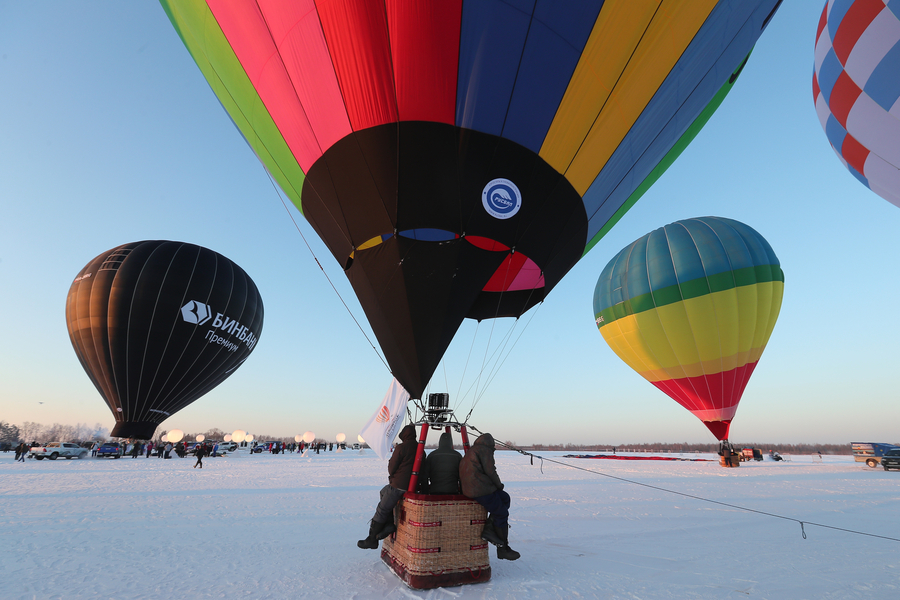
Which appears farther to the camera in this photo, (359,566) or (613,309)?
(613,309)

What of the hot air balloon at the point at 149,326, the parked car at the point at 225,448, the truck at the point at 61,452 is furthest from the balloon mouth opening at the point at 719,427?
the parked car at the point at 225,448

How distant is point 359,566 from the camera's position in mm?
4141

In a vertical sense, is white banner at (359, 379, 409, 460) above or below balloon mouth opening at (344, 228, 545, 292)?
below

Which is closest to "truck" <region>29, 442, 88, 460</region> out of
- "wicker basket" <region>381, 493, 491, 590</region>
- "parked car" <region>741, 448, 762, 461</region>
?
"wicker basket" <region>381, 493, 491, 590</region>

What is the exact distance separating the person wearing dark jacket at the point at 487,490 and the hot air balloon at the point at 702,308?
44.9 ft

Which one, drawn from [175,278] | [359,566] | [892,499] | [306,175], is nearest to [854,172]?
[892,499]

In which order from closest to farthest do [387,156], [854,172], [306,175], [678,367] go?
[387,156], [306,175], [854,172], [678,367]

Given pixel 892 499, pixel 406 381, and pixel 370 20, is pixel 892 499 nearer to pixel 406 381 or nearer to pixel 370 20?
pixel 406 381

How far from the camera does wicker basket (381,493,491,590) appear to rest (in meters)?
3.72

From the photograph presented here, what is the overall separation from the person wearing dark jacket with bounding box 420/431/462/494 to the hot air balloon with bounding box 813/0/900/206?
27.6 feet

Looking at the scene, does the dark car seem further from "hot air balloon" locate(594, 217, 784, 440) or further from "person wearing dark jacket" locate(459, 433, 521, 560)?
"person wearing dark jacket" locate(459, 433, 521, 560)

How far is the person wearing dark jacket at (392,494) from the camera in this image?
13.7ft

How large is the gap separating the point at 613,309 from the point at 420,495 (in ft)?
50.3

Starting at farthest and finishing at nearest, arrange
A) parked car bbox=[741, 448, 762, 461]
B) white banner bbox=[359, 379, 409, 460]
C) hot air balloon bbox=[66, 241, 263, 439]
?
1. parked car bbox=[741, 448, 762, 461]
2. hot air balloon bbox=[66, 241, 263, 439]
3. white banner bbox=[359, 379, 409, 460]
